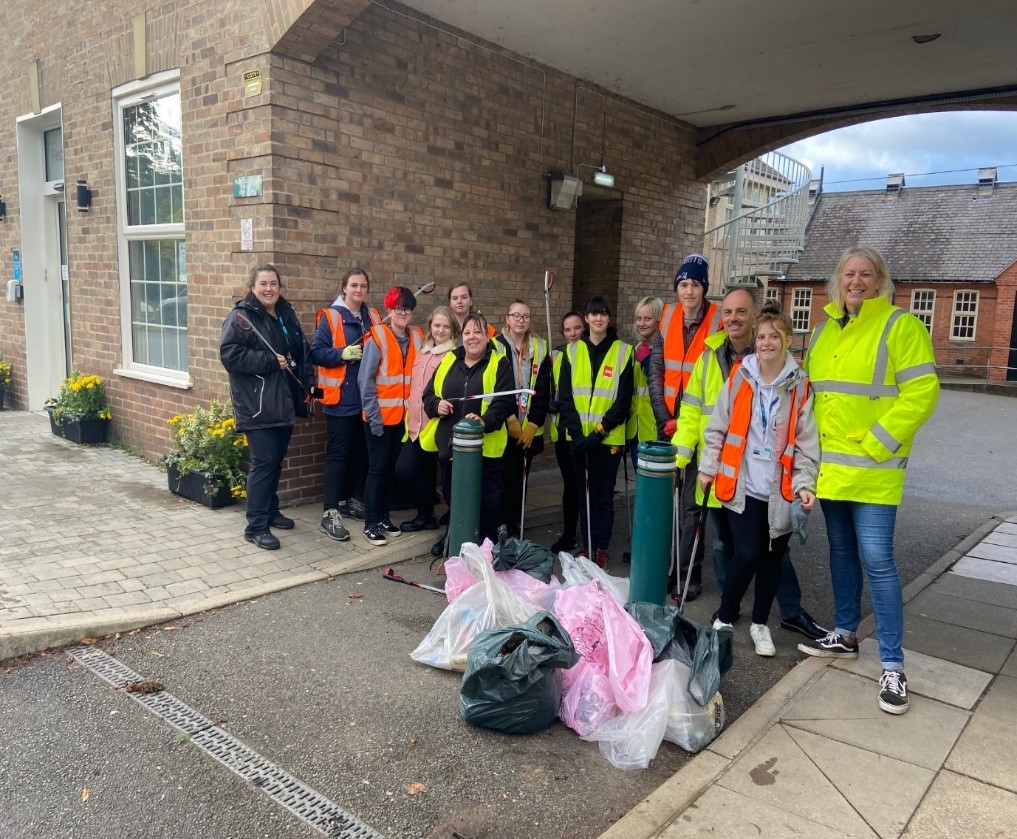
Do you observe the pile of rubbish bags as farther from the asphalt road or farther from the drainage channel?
the drainage channel

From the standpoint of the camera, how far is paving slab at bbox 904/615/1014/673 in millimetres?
4254

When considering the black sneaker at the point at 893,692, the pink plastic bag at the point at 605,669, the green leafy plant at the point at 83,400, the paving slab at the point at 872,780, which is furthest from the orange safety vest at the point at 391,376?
the green leafy plant at the point at 83,400

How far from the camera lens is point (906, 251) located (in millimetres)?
38438

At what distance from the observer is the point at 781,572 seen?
452 centimetres

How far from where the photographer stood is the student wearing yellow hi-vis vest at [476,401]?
539cm

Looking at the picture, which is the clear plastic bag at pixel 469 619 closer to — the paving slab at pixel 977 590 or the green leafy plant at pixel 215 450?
the green leafy plant at pixel 215 450

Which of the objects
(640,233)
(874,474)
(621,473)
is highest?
(640,233)

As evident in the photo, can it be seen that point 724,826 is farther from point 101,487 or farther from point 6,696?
point 101,487

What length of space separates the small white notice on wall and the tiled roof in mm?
32729

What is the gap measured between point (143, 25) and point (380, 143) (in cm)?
251

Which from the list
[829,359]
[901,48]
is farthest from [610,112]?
[829,359]

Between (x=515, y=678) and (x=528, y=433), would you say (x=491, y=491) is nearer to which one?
(x=528, y=433)

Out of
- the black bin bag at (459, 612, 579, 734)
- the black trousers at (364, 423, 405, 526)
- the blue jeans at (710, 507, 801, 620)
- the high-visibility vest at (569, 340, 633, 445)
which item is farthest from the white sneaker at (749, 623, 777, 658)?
the black trousers at (364, 423, 405, 526)

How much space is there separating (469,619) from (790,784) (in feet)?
5.33
